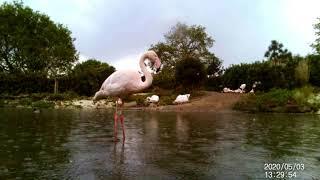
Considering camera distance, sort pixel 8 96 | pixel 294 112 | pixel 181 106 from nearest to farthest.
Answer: pixel 294 112 → pixel 181 106 → pixel 8 96

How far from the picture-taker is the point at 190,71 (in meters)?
39.1

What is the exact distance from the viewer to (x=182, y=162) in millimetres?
9227

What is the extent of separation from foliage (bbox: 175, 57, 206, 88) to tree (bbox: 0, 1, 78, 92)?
20.0 meters

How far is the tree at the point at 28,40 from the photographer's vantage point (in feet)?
191

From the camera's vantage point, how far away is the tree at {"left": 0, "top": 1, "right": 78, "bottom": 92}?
58.2 m

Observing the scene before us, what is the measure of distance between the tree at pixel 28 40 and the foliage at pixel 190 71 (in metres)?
20.0

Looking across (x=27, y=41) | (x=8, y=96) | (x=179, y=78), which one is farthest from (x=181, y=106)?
(x=27, y=41)

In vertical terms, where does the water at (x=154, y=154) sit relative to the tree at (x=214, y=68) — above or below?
below

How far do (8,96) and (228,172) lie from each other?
38023 mm

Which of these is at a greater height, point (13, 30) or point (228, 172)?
point (13, 30)

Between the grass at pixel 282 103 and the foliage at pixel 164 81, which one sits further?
the foliage at pixel 164 81

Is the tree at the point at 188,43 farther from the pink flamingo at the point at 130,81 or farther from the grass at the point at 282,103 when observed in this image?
the pink flamingo at the point at 130,81

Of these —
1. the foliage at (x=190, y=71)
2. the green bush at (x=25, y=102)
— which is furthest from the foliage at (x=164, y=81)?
the green bush at (x=25, y=102)

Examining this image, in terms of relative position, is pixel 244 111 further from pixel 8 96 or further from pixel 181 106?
pixel 8 96
